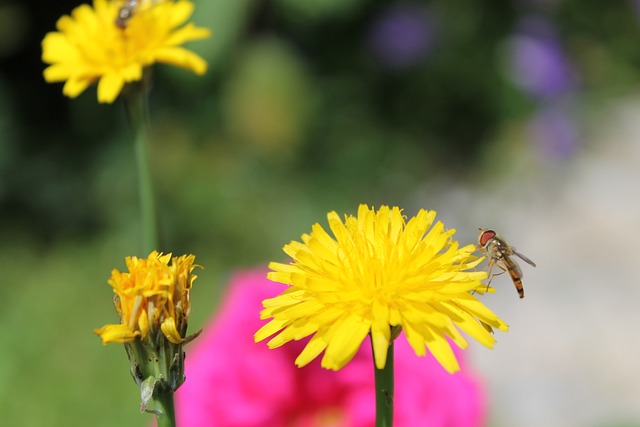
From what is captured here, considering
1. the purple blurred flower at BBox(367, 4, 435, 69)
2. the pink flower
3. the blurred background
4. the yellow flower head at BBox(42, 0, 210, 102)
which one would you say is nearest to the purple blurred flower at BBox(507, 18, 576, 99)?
the blurred background

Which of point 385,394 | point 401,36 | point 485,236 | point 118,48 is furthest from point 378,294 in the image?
point 401,36

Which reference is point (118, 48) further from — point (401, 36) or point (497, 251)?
point (401, 36)

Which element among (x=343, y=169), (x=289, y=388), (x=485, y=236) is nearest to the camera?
(x=485, y=236)

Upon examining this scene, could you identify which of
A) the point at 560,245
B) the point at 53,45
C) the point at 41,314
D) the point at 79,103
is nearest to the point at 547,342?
the point at 560,245

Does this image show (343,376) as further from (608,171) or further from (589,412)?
(608,171)

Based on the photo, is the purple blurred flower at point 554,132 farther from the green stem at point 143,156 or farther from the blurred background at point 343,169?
the green stem at point 143,156

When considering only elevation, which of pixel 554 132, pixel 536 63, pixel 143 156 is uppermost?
pixel 536 63

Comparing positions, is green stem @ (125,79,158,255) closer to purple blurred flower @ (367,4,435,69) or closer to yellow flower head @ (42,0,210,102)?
yellow flower head @ (42,0,210,102)
